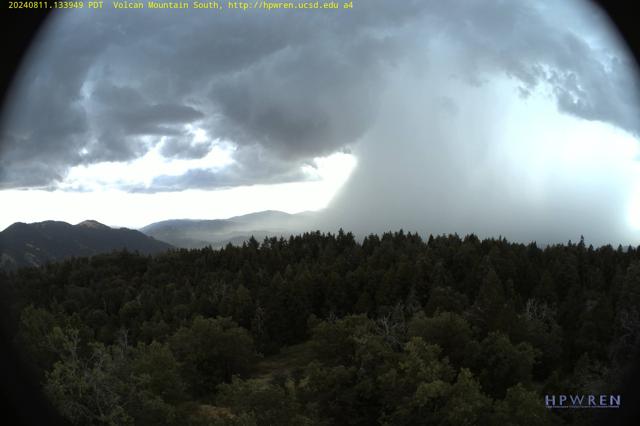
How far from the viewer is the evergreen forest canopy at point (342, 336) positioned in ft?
81.4

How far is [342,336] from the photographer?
36500 mm

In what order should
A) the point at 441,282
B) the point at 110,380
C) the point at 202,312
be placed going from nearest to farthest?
the point at 110,380 → the point at 441,282 → the point at 202,312

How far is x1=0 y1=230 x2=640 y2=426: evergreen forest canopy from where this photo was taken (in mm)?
24797

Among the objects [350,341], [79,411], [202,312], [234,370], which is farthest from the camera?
[202,312]

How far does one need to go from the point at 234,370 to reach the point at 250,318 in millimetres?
18988

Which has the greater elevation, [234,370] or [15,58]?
[15,58]

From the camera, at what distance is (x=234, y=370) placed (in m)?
51.9

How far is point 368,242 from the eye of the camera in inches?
4112

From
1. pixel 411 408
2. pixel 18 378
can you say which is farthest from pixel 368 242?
pixel 18 378

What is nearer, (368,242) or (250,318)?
(250,318)

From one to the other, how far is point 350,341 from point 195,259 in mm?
82755

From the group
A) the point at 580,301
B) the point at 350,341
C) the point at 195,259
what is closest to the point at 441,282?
the point at 580,301

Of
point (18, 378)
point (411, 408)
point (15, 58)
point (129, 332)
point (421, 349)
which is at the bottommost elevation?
point (129, 332)

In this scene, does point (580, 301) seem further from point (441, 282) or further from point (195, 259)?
point (195, 259)
